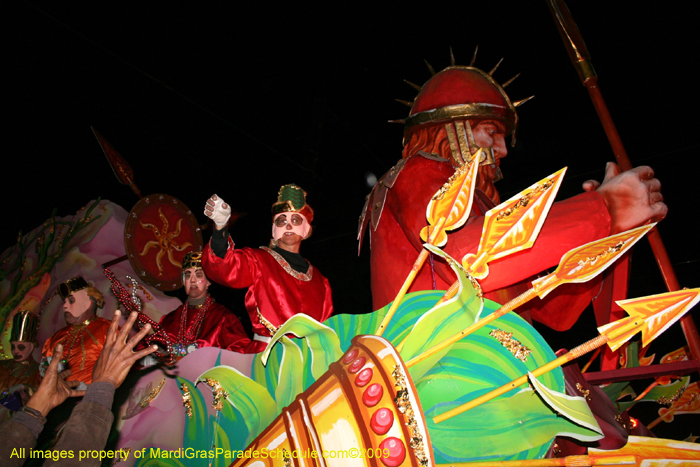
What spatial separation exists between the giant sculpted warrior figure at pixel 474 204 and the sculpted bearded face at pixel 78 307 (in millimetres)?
2381

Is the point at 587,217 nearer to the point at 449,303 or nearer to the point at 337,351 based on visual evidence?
the point at 449,303

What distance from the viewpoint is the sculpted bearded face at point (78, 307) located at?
3316 mm

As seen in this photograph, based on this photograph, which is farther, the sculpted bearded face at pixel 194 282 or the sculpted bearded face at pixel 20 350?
the sculpted bearded face at pixel 20 350

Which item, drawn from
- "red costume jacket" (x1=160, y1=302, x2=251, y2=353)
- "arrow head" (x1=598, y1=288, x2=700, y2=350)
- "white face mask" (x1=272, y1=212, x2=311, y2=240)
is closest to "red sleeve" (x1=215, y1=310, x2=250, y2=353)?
"red costume jacket" (x1=160, y1=302, x2=251, y2=353)

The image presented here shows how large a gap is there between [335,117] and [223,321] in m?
1.90

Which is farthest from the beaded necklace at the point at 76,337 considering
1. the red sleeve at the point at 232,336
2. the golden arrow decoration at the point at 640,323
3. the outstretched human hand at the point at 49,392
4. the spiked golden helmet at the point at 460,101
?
the golden arrow decoration at the point at 640,323

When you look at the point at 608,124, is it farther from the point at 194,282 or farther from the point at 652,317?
the point at 194,282

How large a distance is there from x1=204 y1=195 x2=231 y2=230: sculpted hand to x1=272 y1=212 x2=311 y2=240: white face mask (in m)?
0.51

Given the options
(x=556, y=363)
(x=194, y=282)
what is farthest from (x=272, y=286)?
(x=556, y=363)

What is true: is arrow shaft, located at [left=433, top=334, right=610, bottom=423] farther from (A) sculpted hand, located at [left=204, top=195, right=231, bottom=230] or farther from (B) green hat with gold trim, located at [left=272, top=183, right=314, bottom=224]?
(B) green hat with gold trim, located at [left=272, top=183, right=314, bottom=224]

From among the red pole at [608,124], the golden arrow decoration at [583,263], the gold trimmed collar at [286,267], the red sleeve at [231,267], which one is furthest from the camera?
the gold trimmed collar at [286,267]

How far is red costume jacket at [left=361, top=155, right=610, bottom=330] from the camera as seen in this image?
1307 mm

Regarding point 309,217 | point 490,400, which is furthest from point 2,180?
point 490,400

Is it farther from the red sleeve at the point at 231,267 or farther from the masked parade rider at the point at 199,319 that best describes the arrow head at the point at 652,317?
the masked parade rider at the point at 199,319
